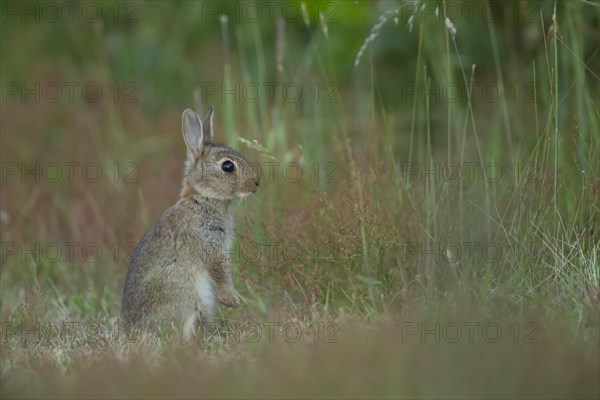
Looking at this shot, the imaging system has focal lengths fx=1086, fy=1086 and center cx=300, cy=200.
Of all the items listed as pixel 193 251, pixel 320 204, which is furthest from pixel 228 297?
pixel 320 204

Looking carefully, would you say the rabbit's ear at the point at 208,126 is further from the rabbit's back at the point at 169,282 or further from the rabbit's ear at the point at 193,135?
the rabbit's back at the point at 169,282

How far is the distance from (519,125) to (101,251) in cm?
323

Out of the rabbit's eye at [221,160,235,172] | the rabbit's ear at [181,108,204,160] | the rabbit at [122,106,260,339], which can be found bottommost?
the rabbit at [122,106,260,339]

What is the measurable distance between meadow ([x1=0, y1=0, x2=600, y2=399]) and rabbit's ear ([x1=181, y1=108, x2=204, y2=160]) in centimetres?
48

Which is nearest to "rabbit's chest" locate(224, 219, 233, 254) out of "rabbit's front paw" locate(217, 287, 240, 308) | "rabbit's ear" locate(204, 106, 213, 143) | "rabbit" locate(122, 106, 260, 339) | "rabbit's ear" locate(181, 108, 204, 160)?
"rabbit" locate(122, 106, 260, 339)

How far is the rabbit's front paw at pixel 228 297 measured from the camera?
6168 millimetres

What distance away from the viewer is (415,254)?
6074 mm

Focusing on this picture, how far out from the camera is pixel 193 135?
6598 millimetres

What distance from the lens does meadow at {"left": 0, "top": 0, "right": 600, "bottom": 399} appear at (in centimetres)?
452

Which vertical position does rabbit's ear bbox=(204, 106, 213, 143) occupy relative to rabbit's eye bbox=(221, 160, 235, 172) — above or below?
above

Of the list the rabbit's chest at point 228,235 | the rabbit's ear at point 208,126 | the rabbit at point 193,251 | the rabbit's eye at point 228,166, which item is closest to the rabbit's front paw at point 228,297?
the rabbit at point 193,251

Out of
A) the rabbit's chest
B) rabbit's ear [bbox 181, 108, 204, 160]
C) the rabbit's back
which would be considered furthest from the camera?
rabbit's ear [bbox 181, 108, 204, 160]

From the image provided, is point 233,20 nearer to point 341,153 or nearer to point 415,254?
point 341,153

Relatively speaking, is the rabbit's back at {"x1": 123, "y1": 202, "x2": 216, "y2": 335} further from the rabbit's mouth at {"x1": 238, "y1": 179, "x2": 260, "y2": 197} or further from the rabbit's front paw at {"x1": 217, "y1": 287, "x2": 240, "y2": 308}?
the rabbit's mouth at {"x1": 238, "y1": 179, "x2": 260, "y2": 197}
